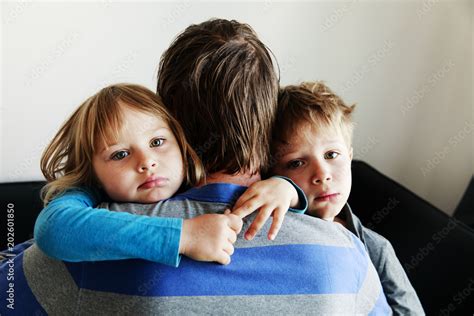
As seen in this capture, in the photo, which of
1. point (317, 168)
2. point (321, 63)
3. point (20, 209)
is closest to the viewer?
point (317, 168)

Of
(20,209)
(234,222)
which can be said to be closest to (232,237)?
(234,222)

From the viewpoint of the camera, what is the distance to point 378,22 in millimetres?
1878

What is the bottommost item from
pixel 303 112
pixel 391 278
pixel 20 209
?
pixel 20 209

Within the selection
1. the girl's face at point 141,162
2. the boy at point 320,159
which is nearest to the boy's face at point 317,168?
the boy at point 320,159

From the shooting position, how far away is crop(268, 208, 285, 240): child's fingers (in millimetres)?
653

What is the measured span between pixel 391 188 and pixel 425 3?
777 millimetres

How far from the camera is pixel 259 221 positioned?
0.66 m

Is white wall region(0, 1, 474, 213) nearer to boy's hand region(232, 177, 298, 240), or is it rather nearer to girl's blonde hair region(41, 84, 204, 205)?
girl's blonde hair region(41, 84, 204, 205)

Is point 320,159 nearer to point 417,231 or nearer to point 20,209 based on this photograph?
point 417,231

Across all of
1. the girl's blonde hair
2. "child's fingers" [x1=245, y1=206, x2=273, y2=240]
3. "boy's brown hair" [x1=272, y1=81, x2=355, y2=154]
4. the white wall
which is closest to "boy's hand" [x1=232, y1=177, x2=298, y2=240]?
"child's fingers" [x1=245, y1=206, x2=273, y2=240]

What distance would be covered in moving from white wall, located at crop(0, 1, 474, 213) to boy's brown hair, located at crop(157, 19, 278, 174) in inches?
37.3

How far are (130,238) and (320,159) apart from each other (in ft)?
1.50

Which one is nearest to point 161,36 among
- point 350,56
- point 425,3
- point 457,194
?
point 350,56

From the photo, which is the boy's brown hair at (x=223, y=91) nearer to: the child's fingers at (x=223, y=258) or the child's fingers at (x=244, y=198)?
the child's fingers at (x=244, y=198)
